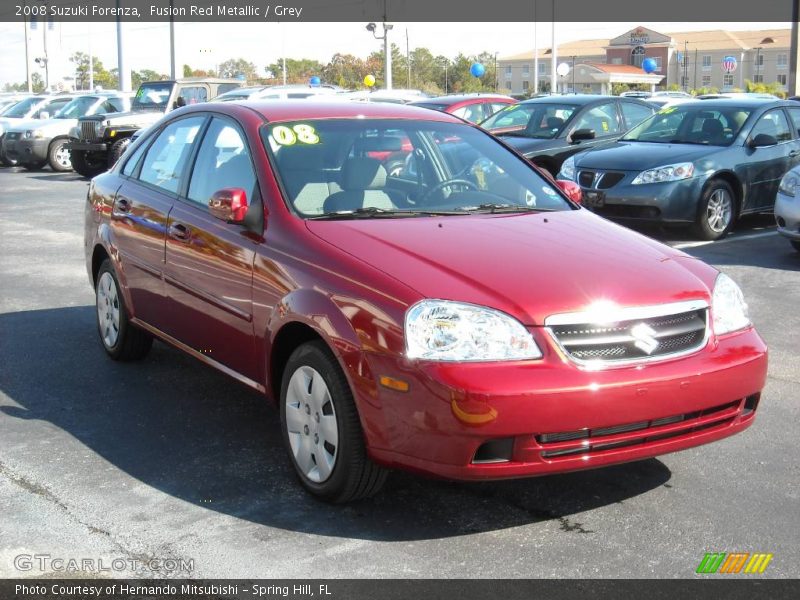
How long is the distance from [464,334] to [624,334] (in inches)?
23.6

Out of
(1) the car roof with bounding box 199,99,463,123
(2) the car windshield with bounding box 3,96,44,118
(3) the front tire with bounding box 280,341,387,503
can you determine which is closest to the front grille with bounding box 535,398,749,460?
(3) the front tire with bounding box 280,341,387,503

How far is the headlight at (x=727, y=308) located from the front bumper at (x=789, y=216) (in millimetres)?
5456

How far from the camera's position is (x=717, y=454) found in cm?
478

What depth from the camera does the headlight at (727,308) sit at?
13.7ft

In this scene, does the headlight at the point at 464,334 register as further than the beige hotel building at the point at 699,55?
No

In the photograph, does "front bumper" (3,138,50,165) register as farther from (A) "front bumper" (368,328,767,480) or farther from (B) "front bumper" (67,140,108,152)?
(A) "front bumper" (368,328,767,480)

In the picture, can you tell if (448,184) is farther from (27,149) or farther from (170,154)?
(27,149)

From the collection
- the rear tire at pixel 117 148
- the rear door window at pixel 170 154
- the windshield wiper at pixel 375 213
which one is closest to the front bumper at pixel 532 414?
the windshield wiper at pixel 375 213

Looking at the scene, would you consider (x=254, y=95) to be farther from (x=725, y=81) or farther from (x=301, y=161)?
(x=725, y=81)

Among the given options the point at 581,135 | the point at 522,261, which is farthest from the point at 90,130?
the point at 522,261

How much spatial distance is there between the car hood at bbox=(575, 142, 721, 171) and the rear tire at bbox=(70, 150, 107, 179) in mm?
12288

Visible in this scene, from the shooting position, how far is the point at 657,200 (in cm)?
1072

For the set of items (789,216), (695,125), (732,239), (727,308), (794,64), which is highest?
(794,64)

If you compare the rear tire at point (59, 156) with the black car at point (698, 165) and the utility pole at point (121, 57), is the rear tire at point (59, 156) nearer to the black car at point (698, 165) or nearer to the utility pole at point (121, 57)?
the utility pole at point (121, 57)
